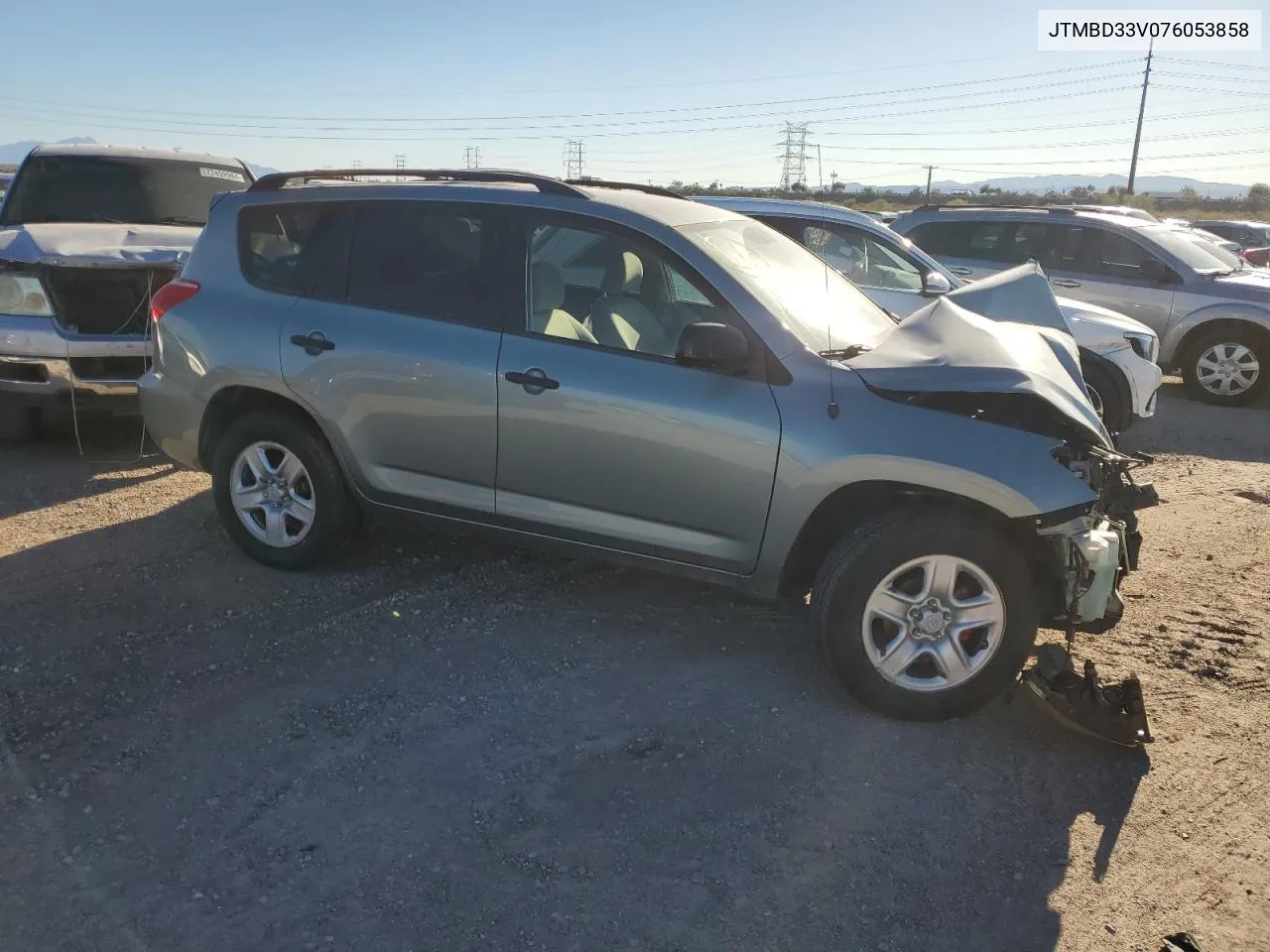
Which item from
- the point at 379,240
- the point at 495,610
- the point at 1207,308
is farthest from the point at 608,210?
the point at 1207,308

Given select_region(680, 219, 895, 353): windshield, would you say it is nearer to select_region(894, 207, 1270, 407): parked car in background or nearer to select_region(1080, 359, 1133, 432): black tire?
select_region(1080, 359, 1133, 432): black tire

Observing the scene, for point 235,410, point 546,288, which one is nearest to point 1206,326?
point 546,288

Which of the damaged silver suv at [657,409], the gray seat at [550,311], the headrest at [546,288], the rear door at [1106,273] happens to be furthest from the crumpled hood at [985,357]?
the rear door at [1106,273]

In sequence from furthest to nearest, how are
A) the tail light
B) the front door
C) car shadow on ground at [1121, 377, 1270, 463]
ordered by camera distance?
car shadow on ground at [1121, 377, 1270, 463] < the tail light < the front door

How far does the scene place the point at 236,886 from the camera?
284 centimetres

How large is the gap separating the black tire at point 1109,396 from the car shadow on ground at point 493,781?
434 centimetres

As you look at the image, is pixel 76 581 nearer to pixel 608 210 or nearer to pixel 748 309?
pixel 608 210

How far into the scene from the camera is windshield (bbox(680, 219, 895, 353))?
4.09 metres

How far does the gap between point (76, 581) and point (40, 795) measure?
6.17 feet

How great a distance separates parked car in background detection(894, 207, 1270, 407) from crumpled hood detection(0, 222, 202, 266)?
7187 millimetres

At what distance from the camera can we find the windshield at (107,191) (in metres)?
7.81

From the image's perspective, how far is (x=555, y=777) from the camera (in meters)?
3.39

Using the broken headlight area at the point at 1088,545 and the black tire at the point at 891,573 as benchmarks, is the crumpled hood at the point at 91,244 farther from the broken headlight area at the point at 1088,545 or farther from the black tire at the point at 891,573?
the broken headlight area at the point at 1088,545

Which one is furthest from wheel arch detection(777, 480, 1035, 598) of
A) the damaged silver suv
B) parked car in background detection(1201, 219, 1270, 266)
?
parked car in background detection(1201, 219, 1270, 266)
